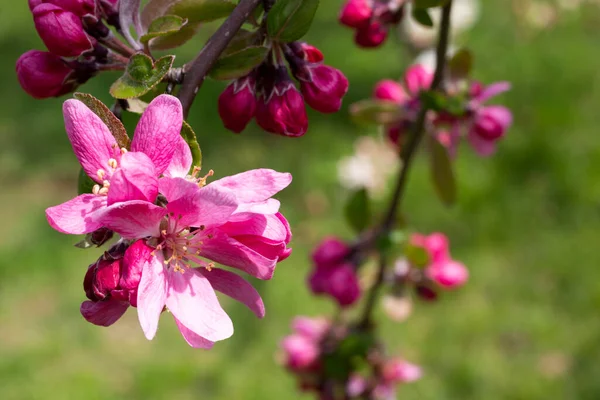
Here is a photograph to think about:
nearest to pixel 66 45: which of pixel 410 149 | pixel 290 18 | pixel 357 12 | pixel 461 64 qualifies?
pixel 290 18

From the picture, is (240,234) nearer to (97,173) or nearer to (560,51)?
(97,173)

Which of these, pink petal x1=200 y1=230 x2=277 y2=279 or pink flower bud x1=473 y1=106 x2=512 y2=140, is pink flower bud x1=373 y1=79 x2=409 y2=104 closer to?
pink flower bud x1=473 y1=106 x2=512 y2=140

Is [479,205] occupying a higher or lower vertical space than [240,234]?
lower

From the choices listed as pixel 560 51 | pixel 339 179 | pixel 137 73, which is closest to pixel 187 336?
pixel 137 73

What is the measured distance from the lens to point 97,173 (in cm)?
62

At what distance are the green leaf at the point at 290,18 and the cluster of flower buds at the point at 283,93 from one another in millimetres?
48

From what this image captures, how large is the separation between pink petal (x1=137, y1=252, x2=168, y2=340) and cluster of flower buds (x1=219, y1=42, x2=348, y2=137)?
Answer: 21 centimetres

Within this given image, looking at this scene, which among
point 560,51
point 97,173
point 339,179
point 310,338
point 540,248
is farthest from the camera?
point 560,51

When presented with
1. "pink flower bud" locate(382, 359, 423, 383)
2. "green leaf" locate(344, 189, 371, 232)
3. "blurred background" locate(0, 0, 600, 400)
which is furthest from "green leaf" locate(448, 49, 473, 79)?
"blurred background" locate(0, 0, 600, 400)

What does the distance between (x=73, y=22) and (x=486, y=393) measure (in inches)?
78.3

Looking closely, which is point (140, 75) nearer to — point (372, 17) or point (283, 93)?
point (283, 93)

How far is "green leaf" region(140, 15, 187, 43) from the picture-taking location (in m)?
0.67

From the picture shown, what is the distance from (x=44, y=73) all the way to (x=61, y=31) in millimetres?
74

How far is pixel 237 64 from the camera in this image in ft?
2.32
